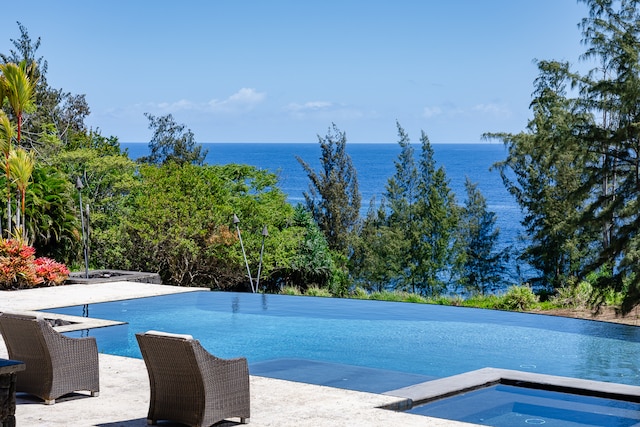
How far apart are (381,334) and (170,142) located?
1350 inches

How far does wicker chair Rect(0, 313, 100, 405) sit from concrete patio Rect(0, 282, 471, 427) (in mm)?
105

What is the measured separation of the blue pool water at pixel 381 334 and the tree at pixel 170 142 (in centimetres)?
2954

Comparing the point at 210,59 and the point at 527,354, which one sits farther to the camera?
the point at 210,59

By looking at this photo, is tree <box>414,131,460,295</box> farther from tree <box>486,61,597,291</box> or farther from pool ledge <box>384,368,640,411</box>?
pool ledge <box>384,368,640,411</box>

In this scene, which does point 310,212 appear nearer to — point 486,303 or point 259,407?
point 486,303

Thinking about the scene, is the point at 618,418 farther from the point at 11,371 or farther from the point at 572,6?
the point at 572,6

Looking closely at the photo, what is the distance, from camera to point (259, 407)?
6.21 meters

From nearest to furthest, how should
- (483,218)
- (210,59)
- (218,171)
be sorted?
1. (218,171)
2. (483,218)
3. (210,59)

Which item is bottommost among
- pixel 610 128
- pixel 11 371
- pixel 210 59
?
pixel 11 371

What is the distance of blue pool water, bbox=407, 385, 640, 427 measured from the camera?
20.8 feet

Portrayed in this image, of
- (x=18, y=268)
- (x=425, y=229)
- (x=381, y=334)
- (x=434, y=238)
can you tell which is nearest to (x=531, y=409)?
(x=381, y=334)

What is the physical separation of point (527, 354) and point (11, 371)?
676 cm

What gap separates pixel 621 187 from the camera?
18.1m

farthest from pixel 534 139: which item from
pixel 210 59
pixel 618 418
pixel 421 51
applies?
pixel 210 59
